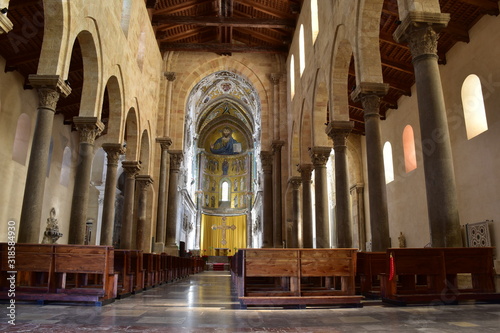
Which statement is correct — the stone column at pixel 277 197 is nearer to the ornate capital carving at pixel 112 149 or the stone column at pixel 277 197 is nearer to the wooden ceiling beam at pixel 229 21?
the wooden ceiling beam at pixel 229 21

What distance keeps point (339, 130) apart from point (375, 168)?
3.05m

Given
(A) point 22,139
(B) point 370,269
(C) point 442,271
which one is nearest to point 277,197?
(A) point 22,139

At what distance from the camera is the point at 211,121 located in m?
41.1

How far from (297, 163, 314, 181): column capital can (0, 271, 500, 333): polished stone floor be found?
11.0 m

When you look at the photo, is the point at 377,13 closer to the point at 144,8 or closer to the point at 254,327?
the point at 254,327

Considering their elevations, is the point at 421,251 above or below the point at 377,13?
below

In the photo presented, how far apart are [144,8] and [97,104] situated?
756cm

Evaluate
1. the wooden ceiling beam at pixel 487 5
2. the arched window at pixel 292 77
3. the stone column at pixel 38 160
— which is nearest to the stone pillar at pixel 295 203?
the arched window at pixel 292 77

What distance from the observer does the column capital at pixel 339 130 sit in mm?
12141

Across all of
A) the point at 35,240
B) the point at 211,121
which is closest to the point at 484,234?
the point at 35,240

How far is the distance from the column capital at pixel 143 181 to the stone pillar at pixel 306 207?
7.29 metres

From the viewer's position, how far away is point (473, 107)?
41.2 ft

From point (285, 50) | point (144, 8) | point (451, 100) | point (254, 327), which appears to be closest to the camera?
point (254, 327)

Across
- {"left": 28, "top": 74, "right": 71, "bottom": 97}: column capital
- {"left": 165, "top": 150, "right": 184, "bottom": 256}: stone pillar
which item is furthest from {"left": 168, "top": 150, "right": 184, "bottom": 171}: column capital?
{"left": 28, "top": 74, "right": 71, "bottom": 97}: column capital
